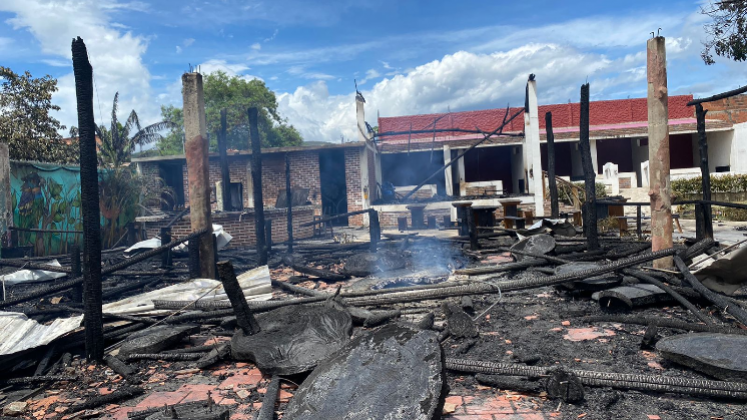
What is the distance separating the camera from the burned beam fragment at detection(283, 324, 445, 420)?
2852 millimetres

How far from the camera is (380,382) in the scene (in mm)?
3111

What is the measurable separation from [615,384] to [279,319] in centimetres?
312

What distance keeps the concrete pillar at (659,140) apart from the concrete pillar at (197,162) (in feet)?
22.1

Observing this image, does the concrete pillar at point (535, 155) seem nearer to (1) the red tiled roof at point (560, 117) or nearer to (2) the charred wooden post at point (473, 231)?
(1) the red tiled roof at point (560, 117)

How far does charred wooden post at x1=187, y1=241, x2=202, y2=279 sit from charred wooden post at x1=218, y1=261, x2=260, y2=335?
309cm

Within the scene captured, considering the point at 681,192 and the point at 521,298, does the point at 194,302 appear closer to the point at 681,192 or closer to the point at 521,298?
the point at 521,298

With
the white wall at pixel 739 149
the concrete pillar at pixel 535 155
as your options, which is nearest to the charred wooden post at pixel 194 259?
the concrete pillar at pixel 535 155

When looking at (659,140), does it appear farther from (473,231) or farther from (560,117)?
(560,117)

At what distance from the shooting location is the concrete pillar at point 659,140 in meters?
6.86

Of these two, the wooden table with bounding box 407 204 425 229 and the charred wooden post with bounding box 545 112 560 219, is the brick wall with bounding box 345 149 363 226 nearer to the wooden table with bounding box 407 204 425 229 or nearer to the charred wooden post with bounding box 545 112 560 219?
the wooden table with bounding box 407 204 425 229

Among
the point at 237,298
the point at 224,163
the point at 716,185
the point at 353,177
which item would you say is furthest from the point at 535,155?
the point at 237,298

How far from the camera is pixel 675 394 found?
3.33m

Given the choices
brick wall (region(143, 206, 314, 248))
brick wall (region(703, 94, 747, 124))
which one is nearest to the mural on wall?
brick wall (region(143, 206, 314, 248))

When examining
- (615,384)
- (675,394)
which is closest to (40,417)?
(615,384)
